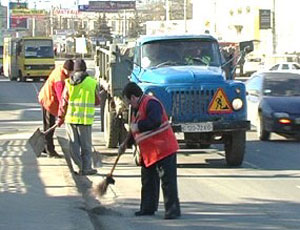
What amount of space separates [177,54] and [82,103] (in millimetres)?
3024

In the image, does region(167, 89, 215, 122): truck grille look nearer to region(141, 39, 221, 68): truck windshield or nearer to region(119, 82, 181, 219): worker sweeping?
region(141, 39, 221, 68): truck windshield

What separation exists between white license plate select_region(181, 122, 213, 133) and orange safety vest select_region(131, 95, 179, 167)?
173 inches

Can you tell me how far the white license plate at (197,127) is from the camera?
47.4 feet

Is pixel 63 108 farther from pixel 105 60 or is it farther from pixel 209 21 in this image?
pixel 209 21

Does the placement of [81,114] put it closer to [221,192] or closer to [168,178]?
[221,192]

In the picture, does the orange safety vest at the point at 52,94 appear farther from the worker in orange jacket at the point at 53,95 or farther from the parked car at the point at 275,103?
the parked car at the point at 275,103

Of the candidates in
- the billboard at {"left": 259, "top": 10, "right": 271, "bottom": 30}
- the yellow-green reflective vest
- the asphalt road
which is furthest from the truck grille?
the billboard at {"left": 259, "top": 10, "right": 271, "bottom": 30}

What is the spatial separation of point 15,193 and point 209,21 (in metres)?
97.4

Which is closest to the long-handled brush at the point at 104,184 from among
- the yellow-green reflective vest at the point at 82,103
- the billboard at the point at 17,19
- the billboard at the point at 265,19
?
the yellow-green reflective vest at the point at 82,103

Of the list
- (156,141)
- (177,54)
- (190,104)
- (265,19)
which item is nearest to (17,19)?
(265,19)

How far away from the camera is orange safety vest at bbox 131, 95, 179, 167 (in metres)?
9.98

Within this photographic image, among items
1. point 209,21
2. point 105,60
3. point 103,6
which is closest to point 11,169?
point 105,60

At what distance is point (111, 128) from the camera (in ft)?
56.7

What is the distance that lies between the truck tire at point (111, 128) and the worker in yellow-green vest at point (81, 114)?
3204 mm
